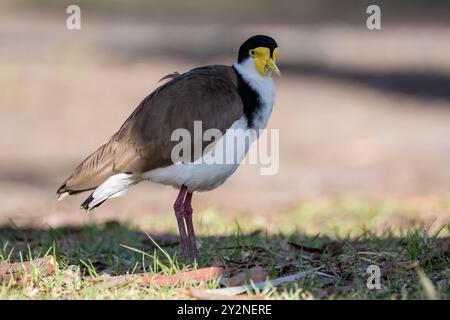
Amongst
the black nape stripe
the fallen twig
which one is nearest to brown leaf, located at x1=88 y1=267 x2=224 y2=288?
the fallen twig

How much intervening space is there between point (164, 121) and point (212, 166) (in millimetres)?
408

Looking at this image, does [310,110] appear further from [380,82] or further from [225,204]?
[225,204]

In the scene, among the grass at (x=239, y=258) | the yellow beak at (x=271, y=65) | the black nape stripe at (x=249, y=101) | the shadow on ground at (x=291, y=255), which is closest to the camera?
the grass at (x=239, y=258)

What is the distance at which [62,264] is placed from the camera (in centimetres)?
553

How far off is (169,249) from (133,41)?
12.9m

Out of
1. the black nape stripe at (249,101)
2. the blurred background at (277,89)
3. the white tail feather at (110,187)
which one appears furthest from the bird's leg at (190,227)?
the blurred background at (277,89)

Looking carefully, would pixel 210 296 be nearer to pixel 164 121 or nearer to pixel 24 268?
pixel 24 268

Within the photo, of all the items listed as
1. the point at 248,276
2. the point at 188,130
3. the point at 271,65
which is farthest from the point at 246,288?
the point at 271,65

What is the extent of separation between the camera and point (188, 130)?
589cm

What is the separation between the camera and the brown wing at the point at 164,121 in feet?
19.3

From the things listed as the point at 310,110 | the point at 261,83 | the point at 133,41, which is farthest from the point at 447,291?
the point at 133,41

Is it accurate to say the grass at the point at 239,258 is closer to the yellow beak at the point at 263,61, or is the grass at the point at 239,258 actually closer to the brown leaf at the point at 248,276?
the brown leaf at the point at 248,276

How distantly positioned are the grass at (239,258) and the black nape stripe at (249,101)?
2.60 feet

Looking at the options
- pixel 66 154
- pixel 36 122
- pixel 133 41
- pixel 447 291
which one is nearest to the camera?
pixel 447 291
